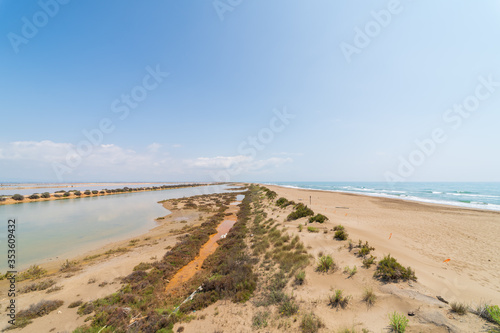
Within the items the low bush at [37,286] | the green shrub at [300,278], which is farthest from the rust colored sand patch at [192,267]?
the green shrub at [300,278]

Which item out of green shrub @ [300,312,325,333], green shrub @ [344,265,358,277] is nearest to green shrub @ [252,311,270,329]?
green shrub @ [300,312,325,333]

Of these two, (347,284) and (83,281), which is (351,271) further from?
(83,281)

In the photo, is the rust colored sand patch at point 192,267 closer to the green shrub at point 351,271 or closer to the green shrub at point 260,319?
the green shrub at point 260,319

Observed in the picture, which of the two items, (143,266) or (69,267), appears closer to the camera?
(143,266)

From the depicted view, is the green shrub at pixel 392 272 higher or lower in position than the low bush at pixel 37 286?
higher

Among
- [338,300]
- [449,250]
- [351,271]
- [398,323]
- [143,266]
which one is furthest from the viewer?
[449,250]

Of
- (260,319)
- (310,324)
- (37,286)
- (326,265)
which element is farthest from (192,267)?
(310,324)

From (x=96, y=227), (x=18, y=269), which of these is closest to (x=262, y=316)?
(x=18, y=269)

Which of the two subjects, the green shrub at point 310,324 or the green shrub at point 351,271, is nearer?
the green shrub at point 310,324
